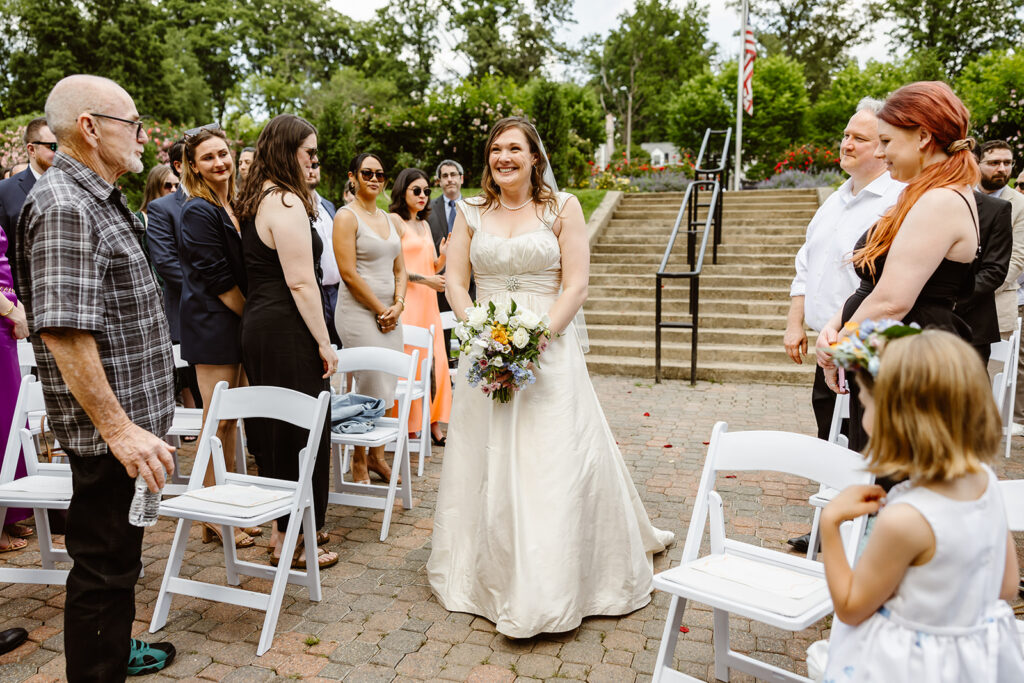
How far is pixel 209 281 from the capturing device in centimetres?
396

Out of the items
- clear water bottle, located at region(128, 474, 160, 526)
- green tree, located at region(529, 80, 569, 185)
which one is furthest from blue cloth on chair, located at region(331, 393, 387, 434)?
green tree, located at region(529, 80, 569, 185)

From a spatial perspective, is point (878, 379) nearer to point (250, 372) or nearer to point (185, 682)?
point (185, 682)

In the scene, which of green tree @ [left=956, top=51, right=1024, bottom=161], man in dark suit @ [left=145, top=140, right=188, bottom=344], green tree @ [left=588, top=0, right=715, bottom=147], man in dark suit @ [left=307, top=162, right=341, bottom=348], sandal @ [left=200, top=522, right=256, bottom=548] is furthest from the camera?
green tree @ [left=588, top=0, right=715, bottom=147]

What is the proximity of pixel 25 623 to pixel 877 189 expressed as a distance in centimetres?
482

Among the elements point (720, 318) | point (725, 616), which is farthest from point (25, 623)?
point (720, 318)

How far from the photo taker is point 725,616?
2.79 m

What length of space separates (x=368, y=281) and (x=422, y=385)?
923 mm

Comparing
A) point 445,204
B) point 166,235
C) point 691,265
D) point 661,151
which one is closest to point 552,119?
point 691,265

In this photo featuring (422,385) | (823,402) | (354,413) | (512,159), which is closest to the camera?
(512,159)

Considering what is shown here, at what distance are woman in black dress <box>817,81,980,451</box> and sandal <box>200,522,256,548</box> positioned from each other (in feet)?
11.1

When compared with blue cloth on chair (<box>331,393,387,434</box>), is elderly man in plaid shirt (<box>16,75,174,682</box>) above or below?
above

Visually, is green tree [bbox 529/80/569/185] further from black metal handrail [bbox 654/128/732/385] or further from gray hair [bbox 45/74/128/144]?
gray hair [bbox 45/74/128/144]

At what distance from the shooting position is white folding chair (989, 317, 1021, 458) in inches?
220

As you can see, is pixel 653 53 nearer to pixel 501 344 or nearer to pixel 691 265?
pixel 691 265
